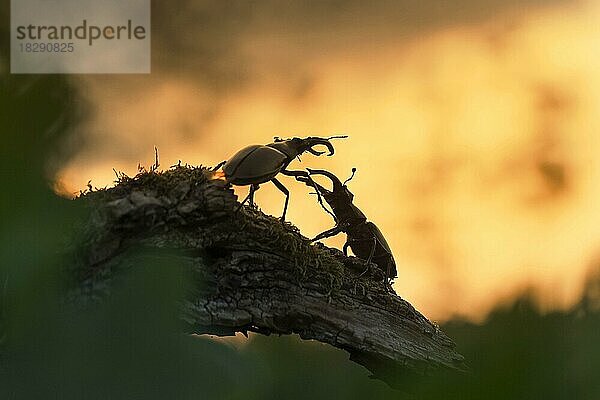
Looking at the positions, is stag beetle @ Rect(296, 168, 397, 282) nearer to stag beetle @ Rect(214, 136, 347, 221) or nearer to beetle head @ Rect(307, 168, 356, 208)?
beetle head @ Rect(307, 168, 356, 208)

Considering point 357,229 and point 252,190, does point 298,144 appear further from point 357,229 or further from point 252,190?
point 357,229

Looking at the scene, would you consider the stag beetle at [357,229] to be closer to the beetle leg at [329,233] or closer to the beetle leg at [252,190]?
the beetle leg at [329,233]

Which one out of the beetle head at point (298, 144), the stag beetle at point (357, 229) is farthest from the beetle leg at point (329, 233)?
the beetle head at point (298, 144)

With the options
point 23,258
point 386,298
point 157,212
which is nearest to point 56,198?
point 23,258

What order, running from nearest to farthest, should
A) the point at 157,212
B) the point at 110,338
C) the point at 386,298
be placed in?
the point at 110,338
the point at 157,212
the point at 386,298

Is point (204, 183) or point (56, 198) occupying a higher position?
point (204, 183)

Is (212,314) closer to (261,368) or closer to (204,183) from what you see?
(204,183)

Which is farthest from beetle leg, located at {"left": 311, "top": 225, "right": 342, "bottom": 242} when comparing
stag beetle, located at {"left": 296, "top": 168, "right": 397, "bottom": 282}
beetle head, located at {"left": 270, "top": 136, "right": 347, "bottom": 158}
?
beetle head, located at {"left": 270, "top": 136, "right": 347, "bottom": 158}

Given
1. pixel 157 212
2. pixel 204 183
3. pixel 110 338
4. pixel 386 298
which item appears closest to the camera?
pixel 110 338
